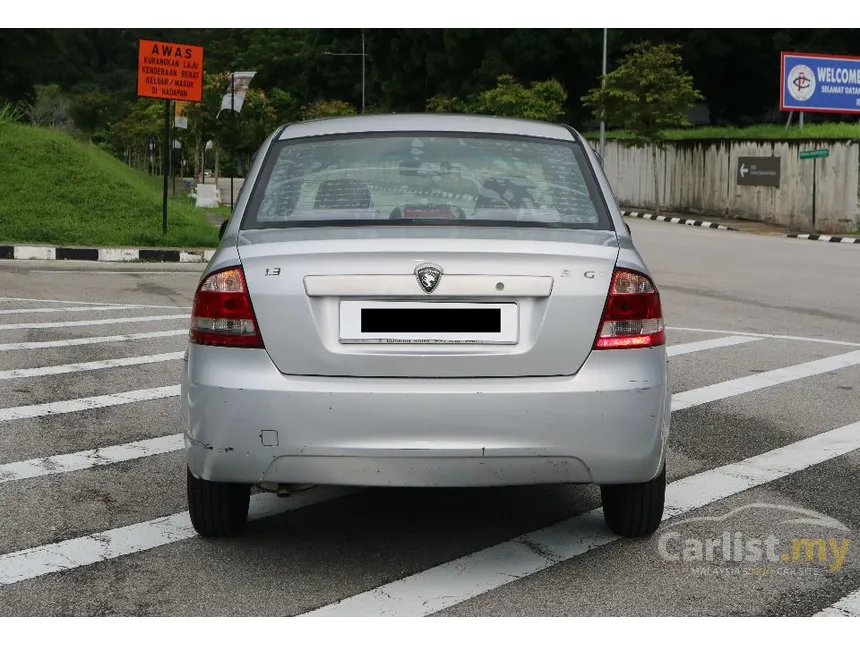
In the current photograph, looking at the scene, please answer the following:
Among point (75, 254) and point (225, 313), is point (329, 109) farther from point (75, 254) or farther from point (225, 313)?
point (225, 313)

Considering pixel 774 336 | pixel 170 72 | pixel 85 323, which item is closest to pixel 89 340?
pixel 85 323

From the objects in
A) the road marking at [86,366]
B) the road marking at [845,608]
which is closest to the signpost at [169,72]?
the road marking at [86,366]

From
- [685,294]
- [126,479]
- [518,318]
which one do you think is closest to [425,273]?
[518,318]

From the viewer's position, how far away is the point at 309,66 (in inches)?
4213

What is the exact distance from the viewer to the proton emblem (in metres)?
4.53

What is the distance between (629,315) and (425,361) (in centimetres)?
75

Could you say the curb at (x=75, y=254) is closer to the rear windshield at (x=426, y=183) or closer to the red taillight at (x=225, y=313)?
the rear windshield at (x=426, y=183)

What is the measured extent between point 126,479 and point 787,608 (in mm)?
3193

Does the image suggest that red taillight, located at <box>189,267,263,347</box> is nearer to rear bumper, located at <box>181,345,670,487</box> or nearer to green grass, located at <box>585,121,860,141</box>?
rear bumper, located at <box>181,345,670,487</box>

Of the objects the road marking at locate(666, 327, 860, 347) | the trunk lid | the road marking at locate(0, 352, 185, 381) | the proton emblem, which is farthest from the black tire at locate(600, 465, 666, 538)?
the road marking at locate(666, 327, 860, 347)

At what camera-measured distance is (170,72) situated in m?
22.1

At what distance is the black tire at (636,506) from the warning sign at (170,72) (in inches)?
699

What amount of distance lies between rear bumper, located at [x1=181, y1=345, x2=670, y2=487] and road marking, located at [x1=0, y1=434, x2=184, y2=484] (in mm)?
2050

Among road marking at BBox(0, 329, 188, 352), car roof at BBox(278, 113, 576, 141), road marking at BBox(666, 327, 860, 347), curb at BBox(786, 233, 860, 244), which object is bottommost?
road marking at BBox(0, 329, 188, 352)
